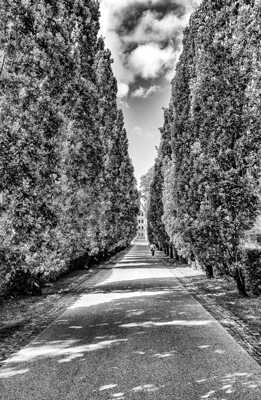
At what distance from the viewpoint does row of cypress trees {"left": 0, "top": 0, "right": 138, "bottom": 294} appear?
32.1ft

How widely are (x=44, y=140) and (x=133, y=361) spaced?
7.81 m

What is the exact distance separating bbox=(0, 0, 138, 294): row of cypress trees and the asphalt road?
8.19 feet

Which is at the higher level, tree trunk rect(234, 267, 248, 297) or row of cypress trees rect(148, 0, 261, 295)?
row of cypress trees rect(148, 0, 261, 295)

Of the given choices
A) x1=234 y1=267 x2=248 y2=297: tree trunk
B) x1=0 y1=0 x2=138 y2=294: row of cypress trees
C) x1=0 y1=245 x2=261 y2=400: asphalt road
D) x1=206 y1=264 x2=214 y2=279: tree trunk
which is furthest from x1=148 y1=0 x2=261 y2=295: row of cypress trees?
x1=0 y1=0 x2=138 y2=294: row of cypress trees

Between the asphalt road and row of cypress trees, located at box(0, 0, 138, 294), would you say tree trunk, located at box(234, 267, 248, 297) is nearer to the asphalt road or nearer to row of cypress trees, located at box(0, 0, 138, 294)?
the asphalt road

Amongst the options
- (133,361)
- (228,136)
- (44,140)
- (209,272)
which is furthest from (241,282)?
(44,140)

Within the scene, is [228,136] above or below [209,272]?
above

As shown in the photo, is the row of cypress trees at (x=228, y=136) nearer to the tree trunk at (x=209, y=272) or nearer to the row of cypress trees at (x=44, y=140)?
the tree trunk at (x=209, y=272)

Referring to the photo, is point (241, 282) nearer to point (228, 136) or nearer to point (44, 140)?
point (228, 136)

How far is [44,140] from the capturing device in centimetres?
1230

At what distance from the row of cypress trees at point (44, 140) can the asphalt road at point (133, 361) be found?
249cm

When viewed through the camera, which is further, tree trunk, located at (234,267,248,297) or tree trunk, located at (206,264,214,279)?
tree trunk, located at (206,264,214,279)

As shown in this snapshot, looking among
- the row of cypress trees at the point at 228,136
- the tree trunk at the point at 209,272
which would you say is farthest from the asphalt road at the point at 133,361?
the tree trunk at the point at 209,272

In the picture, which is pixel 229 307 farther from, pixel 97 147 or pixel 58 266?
pixel 97 147
